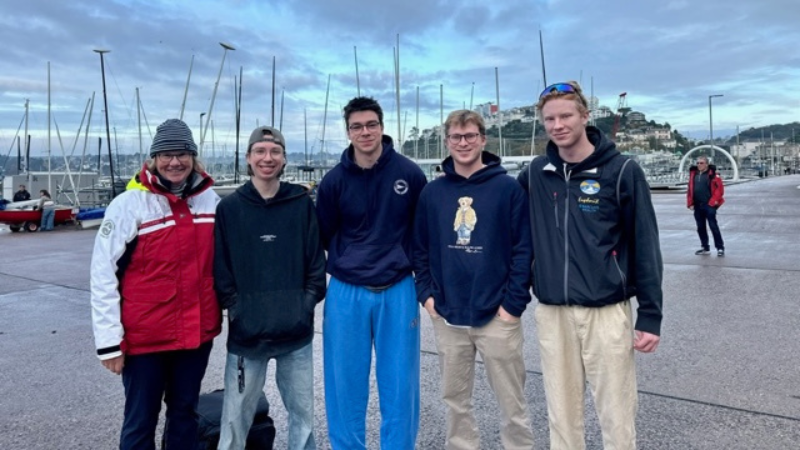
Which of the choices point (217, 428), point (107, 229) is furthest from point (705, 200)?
point (107, 229)

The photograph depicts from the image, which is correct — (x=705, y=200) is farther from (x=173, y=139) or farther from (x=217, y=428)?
(x=173, y=139)

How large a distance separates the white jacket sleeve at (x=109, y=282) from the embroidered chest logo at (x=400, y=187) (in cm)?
139

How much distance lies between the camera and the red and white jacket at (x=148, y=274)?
8.55 feet

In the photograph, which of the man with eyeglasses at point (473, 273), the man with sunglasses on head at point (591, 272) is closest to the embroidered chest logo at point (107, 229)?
the man with eyeglasses at point (473, 273)

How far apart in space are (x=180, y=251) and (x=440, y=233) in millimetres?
1354

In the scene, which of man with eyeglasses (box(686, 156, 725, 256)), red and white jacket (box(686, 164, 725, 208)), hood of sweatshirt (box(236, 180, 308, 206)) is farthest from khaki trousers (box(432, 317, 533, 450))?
red and white jacket (box(686, 164, 725, 208))

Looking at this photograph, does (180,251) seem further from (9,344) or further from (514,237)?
(9,344)

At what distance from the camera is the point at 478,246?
2.88m

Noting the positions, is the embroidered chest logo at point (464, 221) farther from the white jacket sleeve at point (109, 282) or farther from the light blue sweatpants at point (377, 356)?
the white jacket sleeve at point (109, 282)

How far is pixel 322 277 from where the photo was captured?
3.03 metres

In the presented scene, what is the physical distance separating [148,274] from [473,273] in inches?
64.9

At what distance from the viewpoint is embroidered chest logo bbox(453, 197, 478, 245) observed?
2.89 metres

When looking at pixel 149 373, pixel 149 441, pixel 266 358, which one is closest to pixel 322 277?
pixel 266 358

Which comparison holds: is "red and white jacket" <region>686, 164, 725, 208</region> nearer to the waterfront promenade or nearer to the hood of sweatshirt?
the waterfront promenade
